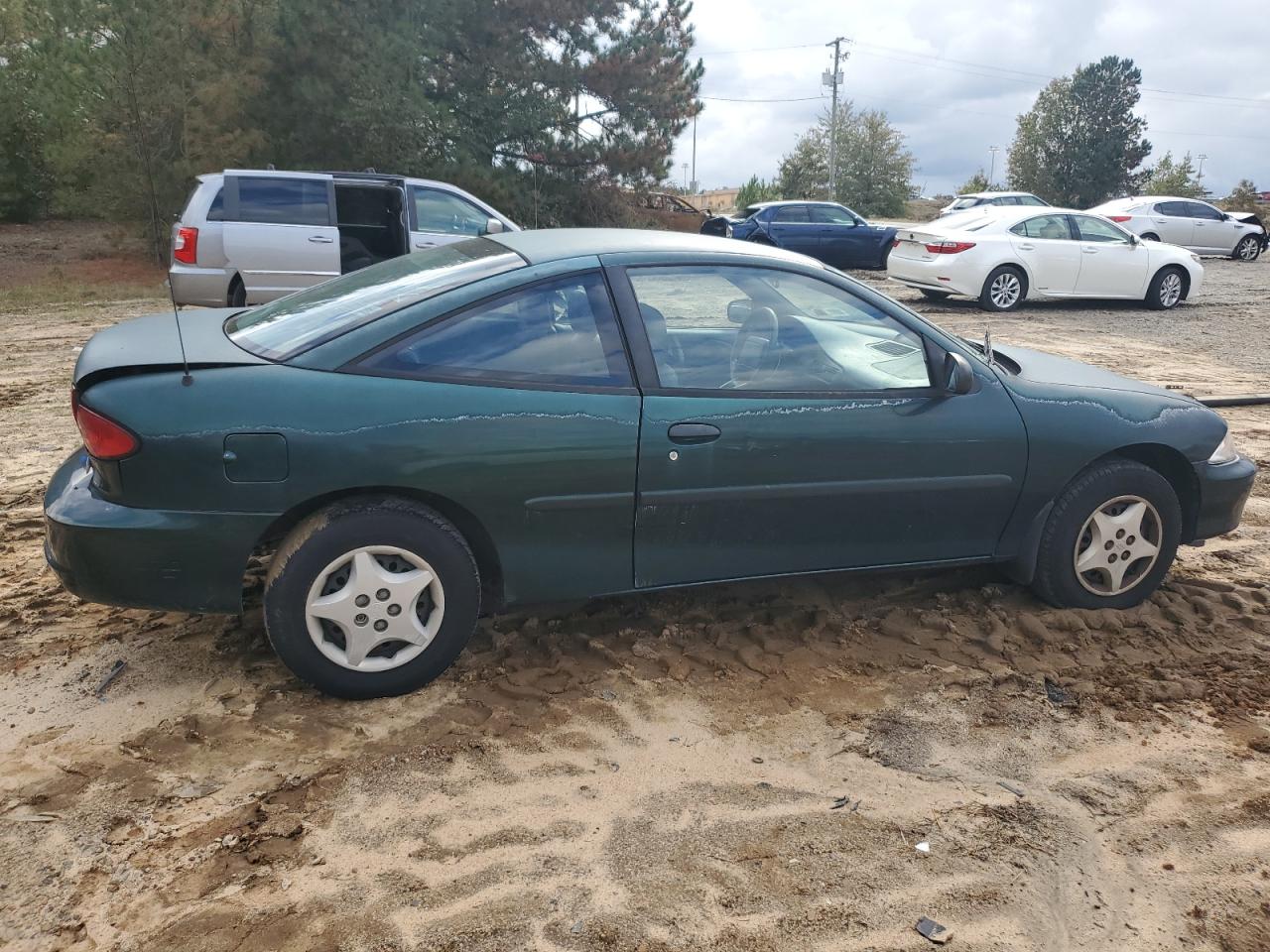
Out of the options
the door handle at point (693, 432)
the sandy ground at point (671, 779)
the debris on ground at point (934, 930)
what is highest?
the door handle at point (693, 432)

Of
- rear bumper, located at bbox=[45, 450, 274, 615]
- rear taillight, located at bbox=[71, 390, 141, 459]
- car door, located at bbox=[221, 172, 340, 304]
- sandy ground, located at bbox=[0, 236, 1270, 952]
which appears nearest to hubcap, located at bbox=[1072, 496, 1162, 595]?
sandy ground, located at bbox=[0, 236, 1270, 952]

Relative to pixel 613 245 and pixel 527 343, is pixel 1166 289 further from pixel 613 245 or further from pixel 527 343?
pixel 527 343

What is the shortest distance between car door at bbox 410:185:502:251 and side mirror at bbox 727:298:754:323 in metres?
7.53

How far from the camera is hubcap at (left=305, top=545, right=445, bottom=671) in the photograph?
3.21 meters

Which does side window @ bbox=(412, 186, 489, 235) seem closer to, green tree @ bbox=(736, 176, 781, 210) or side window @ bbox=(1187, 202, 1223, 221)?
side window @ bbox=(1187, 202, 1223, 221)

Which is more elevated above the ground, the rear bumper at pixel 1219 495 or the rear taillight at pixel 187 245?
the rear taillight at pixel 187 245

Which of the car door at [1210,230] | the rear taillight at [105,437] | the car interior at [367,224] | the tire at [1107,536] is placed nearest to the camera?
the rear taillight at [105,437]

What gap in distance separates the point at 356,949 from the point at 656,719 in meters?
1.29

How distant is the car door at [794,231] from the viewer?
65.6 ft

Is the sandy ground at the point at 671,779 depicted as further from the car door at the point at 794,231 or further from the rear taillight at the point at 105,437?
the car door at the point at 794,231

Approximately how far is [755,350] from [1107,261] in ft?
41.4

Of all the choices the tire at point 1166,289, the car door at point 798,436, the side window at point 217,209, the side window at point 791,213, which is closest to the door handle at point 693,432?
the car door at point 798,436

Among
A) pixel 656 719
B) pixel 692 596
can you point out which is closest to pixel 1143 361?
pixel 692 596

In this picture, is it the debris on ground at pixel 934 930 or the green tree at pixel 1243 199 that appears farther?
the green tree at pixel 1243 199
